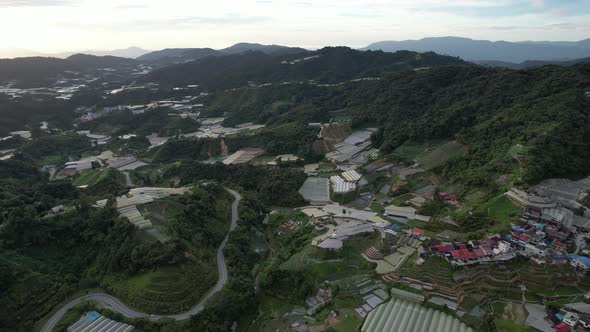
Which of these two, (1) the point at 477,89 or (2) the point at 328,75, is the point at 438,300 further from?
(2) the point at 328,75

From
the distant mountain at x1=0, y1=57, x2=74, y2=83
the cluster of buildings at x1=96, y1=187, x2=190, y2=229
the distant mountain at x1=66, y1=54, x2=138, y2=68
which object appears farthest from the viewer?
the distant mountain at x1=66, y1=54, x2=138, y2=68

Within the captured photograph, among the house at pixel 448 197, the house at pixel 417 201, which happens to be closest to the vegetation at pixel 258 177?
the house at pixel 417 201

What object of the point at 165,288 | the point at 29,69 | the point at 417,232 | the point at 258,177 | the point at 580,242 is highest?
the point at 29,69

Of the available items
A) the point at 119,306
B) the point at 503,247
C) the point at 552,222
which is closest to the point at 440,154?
the point at 552,222

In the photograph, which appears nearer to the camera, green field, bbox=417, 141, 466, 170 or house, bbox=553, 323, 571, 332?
house, bbox=553, 323, 571, 332

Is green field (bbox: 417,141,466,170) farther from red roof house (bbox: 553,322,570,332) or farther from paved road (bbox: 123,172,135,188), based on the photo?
paved road (bbox: 123,172,135,188)

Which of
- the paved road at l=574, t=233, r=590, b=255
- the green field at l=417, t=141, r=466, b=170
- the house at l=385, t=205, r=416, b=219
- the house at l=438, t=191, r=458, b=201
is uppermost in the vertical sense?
the green field at l=417, t=141, r=466, b=170

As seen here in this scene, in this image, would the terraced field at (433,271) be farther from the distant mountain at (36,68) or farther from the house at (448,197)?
the distant mountain at (36,68)

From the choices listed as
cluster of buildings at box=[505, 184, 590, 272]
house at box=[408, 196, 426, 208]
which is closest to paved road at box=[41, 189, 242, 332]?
house at box=[408, 196, 426, 208]

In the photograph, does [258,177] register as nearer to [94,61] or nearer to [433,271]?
[433,271]
